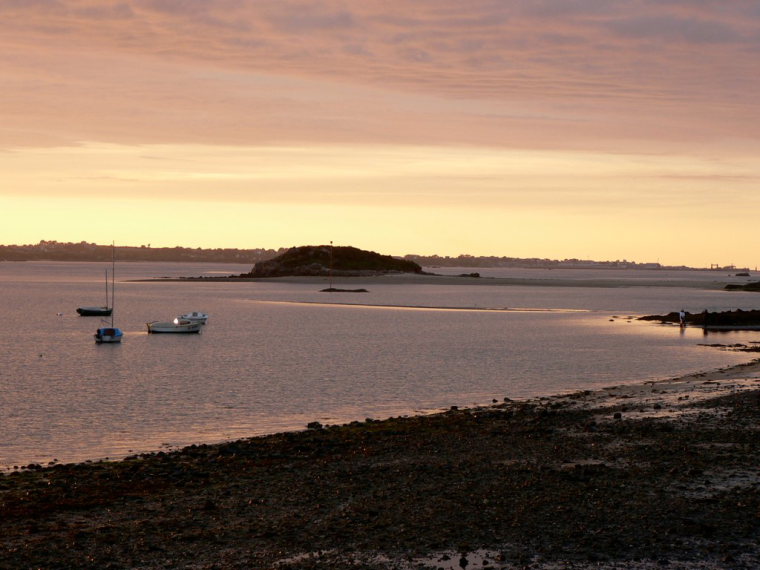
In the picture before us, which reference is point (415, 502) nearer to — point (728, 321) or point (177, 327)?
point (177, 327)

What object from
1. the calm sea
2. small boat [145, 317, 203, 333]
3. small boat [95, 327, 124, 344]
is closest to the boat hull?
small boat [145, 317, 203, 333]

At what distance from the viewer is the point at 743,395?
3500cm

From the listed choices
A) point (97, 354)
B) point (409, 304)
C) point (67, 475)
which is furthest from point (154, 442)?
point (409, 304)

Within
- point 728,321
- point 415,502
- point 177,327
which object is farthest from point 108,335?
point 728,321

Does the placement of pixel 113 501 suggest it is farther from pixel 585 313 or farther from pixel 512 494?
pixel 585 313

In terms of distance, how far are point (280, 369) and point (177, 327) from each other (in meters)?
35.4

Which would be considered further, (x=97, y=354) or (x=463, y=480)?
(x=97, y=354)

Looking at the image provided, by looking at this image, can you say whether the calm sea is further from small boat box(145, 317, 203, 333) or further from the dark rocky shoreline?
the dark rocky shoreline

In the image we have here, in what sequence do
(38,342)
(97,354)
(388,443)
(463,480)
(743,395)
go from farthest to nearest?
(38,342) → (97,354) → (743,395) → (388,443) → (463,480)

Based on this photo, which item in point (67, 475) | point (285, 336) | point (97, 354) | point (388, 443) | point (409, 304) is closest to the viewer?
point (67, 475)

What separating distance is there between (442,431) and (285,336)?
184 feet

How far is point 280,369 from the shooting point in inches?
2207

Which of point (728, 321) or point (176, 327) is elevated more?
point (728, 321)

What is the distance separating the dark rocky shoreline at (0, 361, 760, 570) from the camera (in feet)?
50.3
